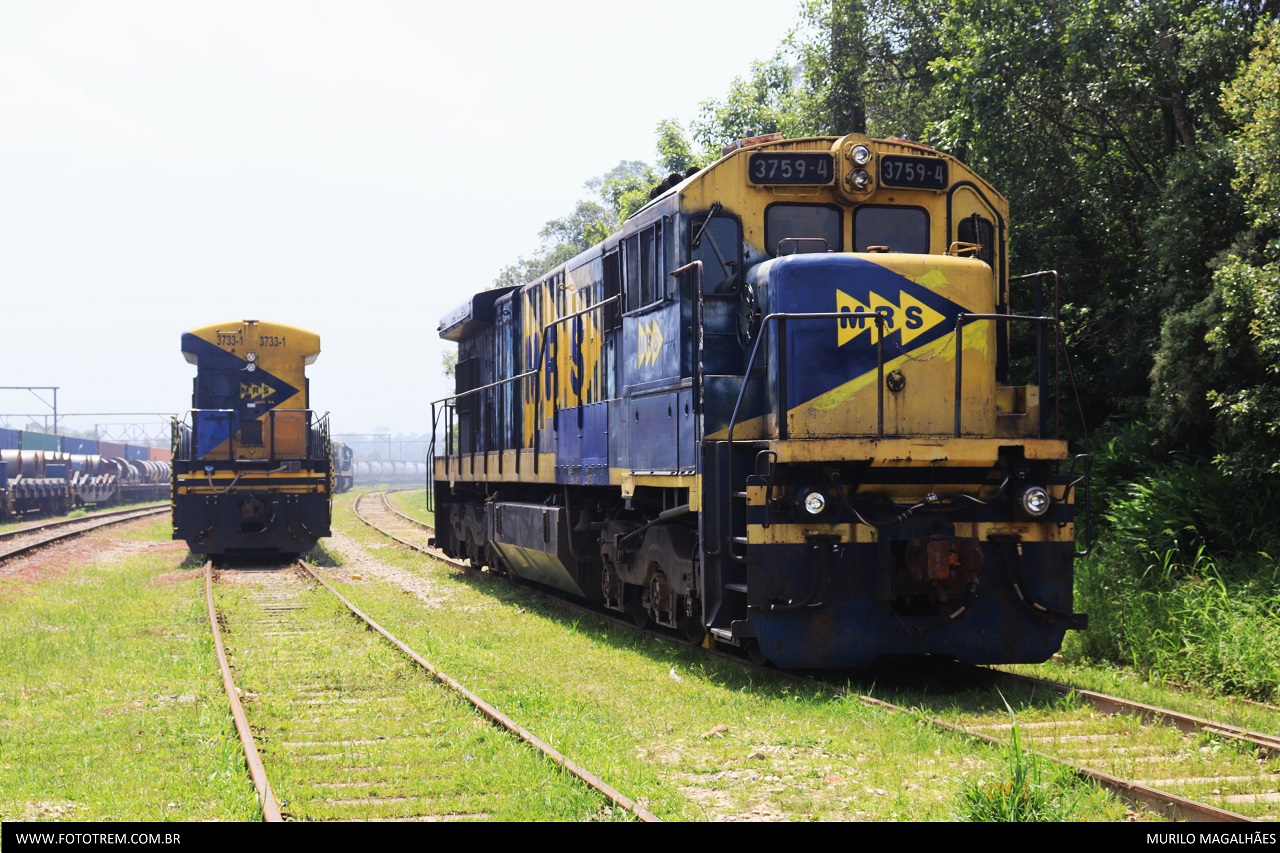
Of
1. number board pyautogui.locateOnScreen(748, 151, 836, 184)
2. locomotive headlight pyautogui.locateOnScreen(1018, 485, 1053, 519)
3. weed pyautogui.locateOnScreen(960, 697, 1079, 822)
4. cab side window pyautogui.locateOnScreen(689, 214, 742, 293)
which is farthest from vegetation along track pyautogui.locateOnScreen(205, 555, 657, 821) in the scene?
number board pyautogui.locateOnScreen(748, 151, 836, 184)

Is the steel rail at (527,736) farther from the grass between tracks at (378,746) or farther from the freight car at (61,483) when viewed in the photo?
the freight car at (61,483)

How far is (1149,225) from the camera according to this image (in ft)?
42.3

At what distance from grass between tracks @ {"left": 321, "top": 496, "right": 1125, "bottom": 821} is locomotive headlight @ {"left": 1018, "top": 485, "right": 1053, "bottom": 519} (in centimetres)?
176

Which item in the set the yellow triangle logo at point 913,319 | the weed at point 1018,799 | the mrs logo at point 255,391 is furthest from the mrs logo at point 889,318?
the mrs logo at point 255,391

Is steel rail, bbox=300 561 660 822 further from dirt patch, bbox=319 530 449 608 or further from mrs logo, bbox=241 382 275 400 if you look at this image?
mrs logo, bbox=241 382 275 400

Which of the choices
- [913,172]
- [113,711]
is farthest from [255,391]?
[913,172]

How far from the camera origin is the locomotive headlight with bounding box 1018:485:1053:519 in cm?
821

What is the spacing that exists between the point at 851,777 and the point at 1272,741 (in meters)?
2.25

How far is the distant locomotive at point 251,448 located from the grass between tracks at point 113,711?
3.55 metres

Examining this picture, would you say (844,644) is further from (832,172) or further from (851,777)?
(832,172)

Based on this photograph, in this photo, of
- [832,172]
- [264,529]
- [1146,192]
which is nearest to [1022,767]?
[832,172]

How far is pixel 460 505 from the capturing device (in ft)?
60.3

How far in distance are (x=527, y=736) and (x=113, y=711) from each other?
3.16 meters

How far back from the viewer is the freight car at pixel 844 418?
797cm
